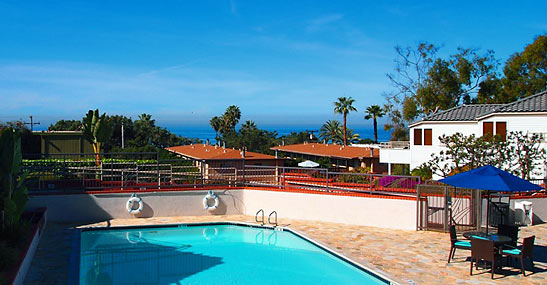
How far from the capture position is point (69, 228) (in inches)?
661

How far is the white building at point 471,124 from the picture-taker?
25656mm

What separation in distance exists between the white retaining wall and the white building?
1276 centimetres

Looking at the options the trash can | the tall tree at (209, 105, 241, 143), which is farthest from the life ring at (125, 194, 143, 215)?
the tall tree at (209, 105, 241, 143)

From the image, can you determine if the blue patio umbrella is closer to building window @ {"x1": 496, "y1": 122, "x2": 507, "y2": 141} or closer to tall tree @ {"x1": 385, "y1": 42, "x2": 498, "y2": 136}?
building window @ {"x1": 496, "y1": 122, "x2": 507, "y2": 141}

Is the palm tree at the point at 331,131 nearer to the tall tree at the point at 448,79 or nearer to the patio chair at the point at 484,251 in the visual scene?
the tall tree at the point at 448,79

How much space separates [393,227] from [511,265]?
5.12 metres

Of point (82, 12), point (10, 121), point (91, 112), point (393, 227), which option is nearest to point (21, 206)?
point (393, 227)

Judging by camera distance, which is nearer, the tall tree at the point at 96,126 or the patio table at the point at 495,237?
the patio table at the point at 495,237

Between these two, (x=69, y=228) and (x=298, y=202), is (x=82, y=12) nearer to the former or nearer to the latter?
(x=69, y=228)

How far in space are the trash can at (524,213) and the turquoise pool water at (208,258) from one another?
7.33m

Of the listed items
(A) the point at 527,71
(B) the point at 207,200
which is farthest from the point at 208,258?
(A) the point at 527,71

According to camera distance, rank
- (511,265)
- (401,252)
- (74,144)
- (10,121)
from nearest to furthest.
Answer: (511,265)
(401,252)
(74,144)
(10,121)

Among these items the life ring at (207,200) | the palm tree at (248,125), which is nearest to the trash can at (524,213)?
the life ring at (207,200)

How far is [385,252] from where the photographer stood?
13.4 m
